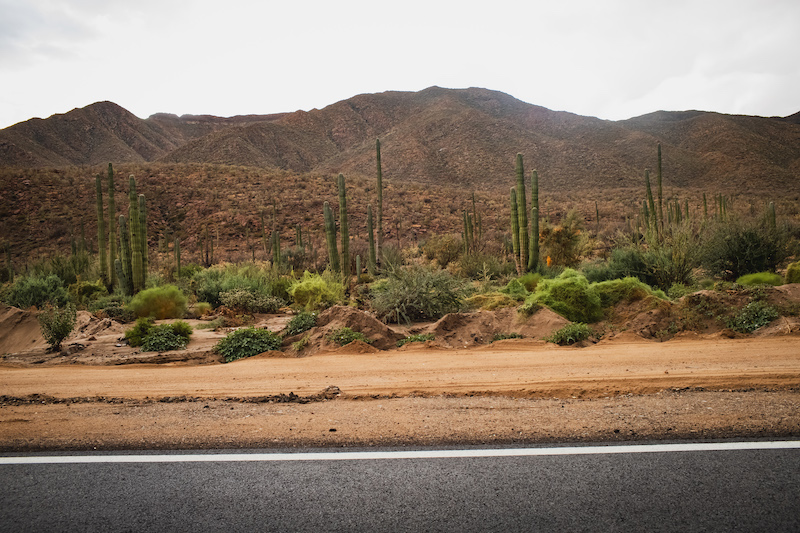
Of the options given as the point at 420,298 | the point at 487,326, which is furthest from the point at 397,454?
the point at 420,298

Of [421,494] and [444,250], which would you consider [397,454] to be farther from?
[444,250]

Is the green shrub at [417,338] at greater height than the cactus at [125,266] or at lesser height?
lesser

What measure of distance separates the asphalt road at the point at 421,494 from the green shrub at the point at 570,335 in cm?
614

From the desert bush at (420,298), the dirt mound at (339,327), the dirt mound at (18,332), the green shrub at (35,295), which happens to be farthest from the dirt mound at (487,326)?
the green shrub at (35,295)

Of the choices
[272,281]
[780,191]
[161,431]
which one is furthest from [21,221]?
[780,191]

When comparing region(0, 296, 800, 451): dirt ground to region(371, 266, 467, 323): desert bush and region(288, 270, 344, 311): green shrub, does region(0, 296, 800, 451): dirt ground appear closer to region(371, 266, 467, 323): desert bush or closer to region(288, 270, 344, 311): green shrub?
region(371, 266, 467, 323): desert bush

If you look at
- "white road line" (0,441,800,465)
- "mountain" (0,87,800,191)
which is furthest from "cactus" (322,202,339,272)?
"mountain" (0,87,800,191)

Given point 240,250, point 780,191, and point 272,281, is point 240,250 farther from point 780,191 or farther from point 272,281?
point 780,191

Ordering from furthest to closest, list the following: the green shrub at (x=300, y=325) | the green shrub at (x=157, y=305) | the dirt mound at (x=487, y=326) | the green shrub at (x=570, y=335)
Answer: the green shrub at (x=157, y=305) < the green shrub at (x=300, y=325) < the dirt mound at (x=487, y=326) < the green shrub at (x=570, y=335)

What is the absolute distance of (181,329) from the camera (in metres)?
11.9

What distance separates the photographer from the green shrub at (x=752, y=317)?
9.83 meters

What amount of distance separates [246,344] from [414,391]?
547cm

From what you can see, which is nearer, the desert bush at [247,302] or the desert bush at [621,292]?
the desert bush at [621,292]

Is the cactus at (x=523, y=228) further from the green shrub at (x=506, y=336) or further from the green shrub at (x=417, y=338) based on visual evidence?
the green shrub at (x=417, y=338)
